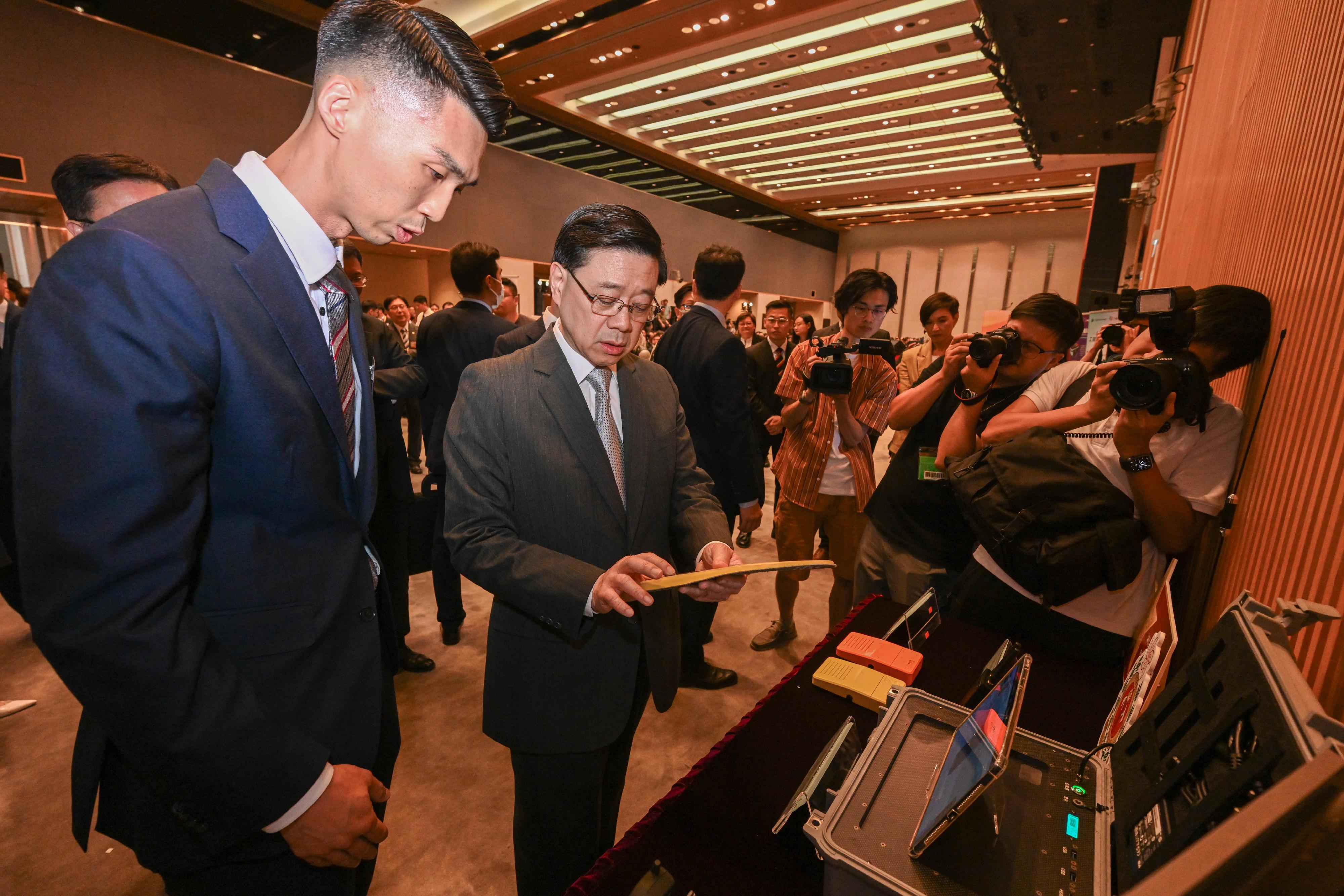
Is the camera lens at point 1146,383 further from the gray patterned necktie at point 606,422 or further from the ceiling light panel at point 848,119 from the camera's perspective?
the ceiling light panel at point 848,119

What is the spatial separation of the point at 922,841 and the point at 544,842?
0.89m

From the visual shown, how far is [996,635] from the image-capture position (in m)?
1.51

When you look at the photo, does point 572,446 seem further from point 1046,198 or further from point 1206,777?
point 1046,198

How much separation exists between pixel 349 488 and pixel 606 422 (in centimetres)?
58

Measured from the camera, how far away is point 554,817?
1.21 metres

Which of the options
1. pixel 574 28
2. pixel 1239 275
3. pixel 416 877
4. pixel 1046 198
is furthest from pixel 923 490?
pixel 1046 198

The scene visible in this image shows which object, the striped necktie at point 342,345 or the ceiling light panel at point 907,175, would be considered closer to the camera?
the striped necktie at point 342,345

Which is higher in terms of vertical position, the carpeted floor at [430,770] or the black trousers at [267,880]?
the black trousers at [267,880]

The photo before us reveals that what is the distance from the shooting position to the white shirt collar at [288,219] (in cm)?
76

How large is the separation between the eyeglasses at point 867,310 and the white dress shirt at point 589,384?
5.12 ft

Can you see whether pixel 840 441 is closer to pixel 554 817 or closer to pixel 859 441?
pixel 859 441

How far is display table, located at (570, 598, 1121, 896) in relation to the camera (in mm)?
789

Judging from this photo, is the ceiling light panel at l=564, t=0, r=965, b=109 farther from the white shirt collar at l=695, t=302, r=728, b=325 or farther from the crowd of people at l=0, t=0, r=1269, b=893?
the crowd of people at l=0, t=0, r=1269, b=893

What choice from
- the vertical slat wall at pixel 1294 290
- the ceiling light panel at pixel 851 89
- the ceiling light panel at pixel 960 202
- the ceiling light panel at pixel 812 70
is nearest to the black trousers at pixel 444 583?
the vertical slat wall at pixel 1294 290
